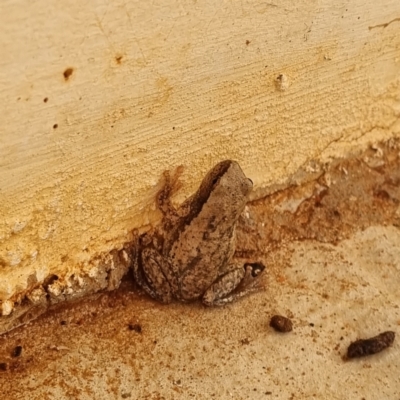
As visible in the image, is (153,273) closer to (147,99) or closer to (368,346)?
(147,99)

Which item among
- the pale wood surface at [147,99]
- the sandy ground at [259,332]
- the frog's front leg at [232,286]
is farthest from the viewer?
the frog's front leg at [232,286]

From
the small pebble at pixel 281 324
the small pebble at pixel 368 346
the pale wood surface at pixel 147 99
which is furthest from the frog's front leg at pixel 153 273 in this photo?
the small pebble at pixel 368 346

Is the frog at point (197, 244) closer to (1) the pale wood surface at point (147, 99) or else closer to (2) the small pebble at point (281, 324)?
(1) the pale wood surface at point (147, 99)

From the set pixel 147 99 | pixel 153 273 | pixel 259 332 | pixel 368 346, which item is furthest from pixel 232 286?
pixel 147 99

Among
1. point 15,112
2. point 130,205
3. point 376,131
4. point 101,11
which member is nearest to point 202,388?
point 130,205

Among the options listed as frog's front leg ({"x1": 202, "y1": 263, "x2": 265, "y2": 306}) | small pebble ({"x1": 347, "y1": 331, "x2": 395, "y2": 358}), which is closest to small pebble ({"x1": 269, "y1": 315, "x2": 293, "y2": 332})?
frog's front leg ({"x1": 202, "y1": 263, "x2": 265, "y2": 306})

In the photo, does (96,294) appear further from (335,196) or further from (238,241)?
(335,196)

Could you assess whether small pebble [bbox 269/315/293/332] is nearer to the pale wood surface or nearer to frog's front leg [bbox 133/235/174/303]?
frog's front leg [bbox 133/235/174/303]
